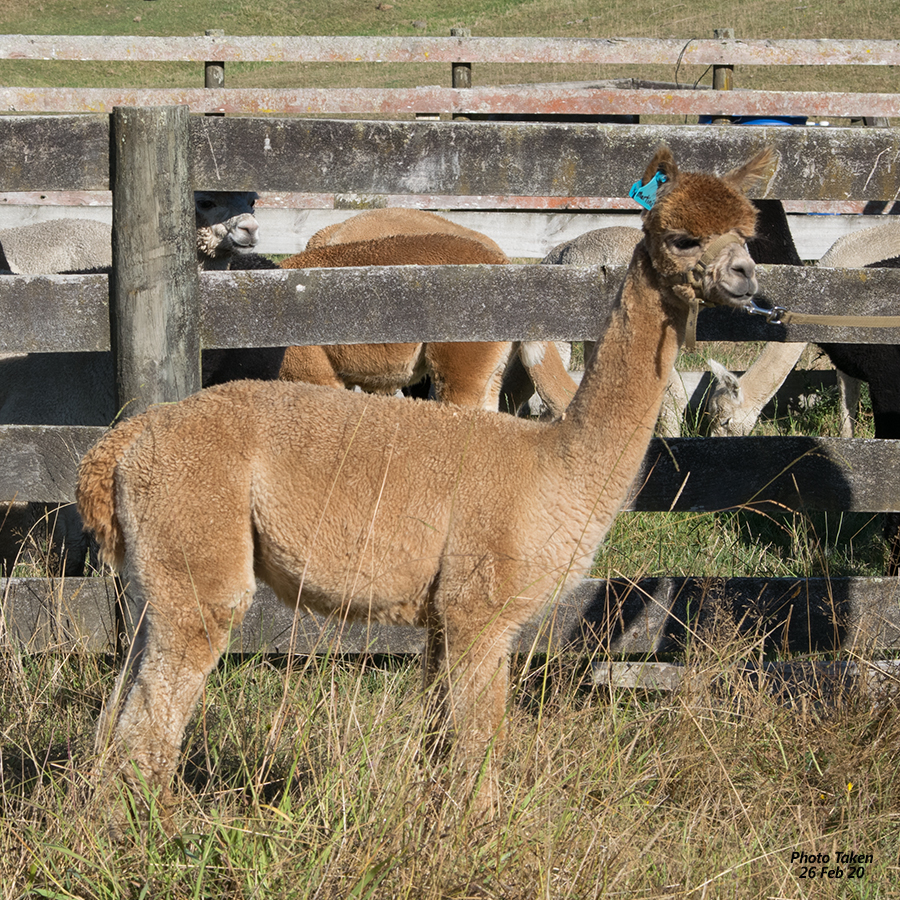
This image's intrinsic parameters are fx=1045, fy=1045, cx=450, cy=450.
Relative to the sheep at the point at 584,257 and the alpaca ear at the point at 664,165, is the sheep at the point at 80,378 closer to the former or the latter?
the sheep at the point at 584,257

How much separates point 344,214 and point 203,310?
21.2ft

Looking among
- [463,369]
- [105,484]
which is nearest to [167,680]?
[105,484]

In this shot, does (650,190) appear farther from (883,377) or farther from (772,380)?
(772,380)

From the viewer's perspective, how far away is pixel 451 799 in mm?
2439

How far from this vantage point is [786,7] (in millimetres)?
36969

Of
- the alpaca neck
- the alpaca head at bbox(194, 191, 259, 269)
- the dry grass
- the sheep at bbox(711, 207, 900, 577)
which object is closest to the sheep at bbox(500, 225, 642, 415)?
the sheep at bbox(711, 207, 900, 577)

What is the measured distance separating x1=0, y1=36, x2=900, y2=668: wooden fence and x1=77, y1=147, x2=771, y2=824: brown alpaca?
432 mm

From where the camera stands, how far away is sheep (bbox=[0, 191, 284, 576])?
16.3 ft

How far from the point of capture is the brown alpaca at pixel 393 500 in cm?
291

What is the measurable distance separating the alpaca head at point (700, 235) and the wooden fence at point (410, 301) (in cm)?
60

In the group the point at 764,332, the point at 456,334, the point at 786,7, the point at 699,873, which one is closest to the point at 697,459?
the point at 764,332

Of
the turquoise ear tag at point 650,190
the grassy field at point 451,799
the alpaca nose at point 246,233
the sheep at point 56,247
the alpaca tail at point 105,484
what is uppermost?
the turquoise ear tag at point 650,190

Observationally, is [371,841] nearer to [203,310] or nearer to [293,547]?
[293,547]

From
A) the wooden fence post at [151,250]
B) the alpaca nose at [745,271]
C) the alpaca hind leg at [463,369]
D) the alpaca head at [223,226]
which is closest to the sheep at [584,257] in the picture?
the alpaca hind leg at [463,369]
